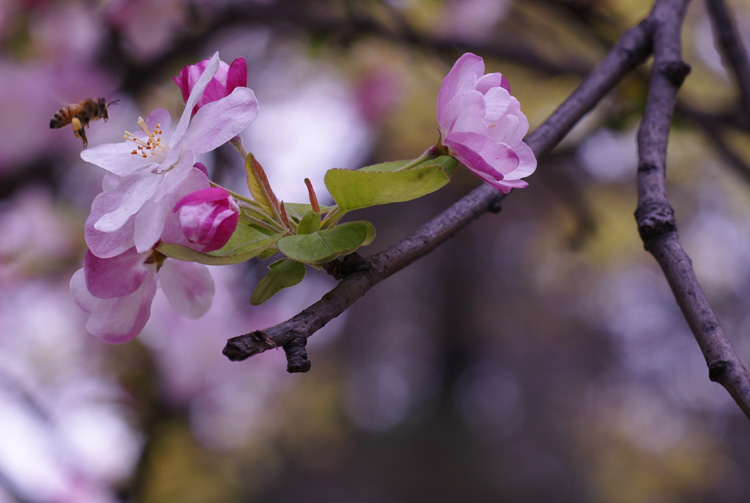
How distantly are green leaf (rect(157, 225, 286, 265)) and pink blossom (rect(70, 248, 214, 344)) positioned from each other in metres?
0.05

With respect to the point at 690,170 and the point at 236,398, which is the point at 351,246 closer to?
the point at 236,398

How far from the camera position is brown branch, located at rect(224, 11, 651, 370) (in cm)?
36

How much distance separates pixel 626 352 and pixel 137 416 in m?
6.49

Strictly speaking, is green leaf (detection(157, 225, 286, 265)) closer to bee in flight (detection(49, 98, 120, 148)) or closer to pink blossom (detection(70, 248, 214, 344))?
pink blossom (detection(70, 248, 214, 344))

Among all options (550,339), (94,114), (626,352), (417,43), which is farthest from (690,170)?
(550,339)

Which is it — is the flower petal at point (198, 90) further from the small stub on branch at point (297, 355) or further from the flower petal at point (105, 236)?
the small stub on branch at point (297, 355)

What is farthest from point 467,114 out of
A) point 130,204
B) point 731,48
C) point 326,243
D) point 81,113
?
point 731,48

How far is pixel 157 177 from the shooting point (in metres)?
0.46

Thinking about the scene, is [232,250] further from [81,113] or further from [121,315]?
[81,113]

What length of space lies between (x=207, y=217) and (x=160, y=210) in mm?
48

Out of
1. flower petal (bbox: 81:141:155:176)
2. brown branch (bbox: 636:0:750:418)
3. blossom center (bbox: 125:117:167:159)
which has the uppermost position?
brown branch (bbox: 636:0:750:418)

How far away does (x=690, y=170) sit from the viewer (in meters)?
3.30

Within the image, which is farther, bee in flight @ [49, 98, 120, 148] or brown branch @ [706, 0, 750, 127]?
brown branch @ [706, 0, 750, 127]

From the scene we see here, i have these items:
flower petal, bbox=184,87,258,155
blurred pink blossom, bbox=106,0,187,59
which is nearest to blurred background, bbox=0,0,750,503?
blurred pink blossom, bbox=106,0,187,59
